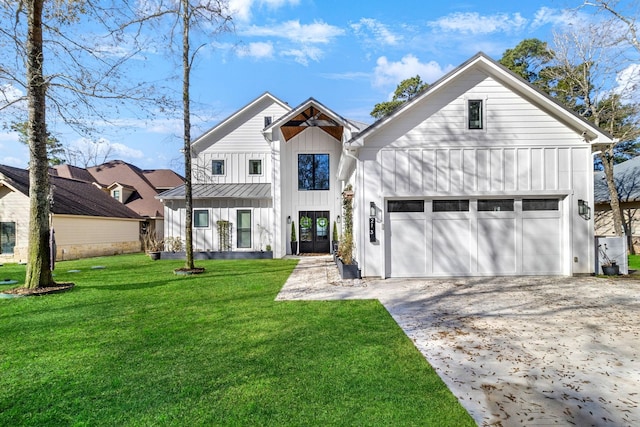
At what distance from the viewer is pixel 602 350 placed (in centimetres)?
417

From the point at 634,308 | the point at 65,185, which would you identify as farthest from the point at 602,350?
the point at 65,185

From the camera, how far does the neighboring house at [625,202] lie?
1553cm

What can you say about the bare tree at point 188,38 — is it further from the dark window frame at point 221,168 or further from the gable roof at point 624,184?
the gable roof at point 624,184

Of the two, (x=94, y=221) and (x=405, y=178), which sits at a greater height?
(x=405, y=178)

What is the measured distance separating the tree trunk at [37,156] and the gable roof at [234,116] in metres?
9.33

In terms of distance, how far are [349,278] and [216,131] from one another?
12.2m

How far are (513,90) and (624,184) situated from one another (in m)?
13.3

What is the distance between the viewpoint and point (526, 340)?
456cm

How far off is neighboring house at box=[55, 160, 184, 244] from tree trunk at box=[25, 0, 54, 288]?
1503 centimetres

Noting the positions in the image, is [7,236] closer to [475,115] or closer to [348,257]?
[348,257]

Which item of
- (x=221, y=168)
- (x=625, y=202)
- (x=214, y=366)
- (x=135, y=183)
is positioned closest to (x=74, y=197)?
(x=135, y=183)

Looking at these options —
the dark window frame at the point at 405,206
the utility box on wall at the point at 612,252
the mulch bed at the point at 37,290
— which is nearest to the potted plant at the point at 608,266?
the utility box on wall at the point at 612,252

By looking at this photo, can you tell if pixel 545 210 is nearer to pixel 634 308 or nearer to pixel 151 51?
pixel 634 308

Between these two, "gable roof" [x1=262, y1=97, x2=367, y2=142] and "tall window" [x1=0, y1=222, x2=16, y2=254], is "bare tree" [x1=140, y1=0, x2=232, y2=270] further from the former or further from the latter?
"tall window" [x1=0, y1=222, x2=16, y2=254]
